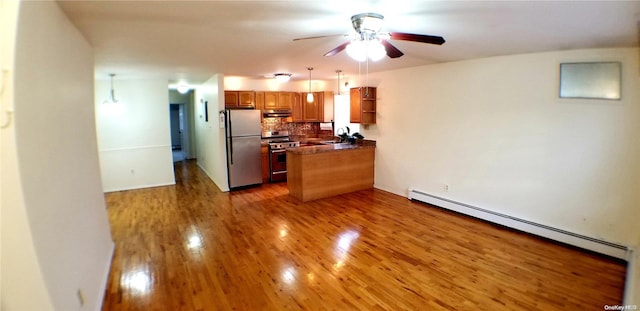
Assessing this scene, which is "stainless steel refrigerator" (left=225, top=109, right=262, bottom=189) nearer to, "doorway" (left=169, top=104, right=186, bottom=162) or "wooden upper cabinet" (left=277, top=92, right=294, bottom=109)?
"wooden upper cabinet" (left=277, top=92, right=294, bottom=109)

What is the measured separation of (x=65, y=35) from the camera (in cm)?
220

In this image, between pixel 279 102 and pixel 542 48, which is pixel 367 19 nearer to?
pixel 542 48

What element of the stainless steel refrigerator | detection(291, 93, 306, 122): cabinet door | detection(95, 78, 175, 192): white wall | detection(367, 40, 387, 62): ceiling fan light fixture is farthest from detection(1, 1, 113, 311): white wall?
detection(291, 93, 306, 122): cabinet door

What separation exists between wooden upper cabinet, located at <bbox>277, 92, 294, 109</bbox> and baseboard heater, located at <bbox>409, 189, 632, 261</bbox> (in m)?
3.74

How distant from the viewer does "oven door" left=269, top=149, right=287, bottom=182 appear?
263 inches

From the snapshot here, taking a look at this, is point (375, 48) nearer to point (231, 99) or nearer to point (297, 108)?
point (231, 99)

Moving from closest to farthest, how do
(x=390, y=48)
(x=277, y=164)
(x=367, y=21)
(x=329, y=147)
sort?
(x=367, y=21)
(x=390, y=48)
(x=329, y=147)
(x=277, y=164)

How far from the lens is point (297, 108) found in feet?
24.0

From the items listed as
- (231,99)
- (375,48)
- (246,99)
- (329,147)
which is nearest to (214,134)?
(231,99)

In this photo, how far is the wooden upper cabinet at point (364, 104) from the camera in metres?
5.63

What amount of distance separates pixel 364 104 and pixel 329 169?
1.41m

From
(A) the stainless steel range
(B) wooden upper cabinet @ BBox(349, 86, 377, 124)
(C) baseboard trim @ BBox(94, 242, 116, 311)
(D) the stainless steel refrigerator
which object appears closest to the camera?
(C) baseboard trim @ BBox(94, 242, 116, 311)

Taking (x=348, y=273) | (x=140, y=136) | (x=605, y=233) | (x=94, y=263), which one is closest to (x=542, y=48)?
(x=605, y=233)

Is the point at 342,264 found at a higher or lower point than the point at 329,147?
lower
